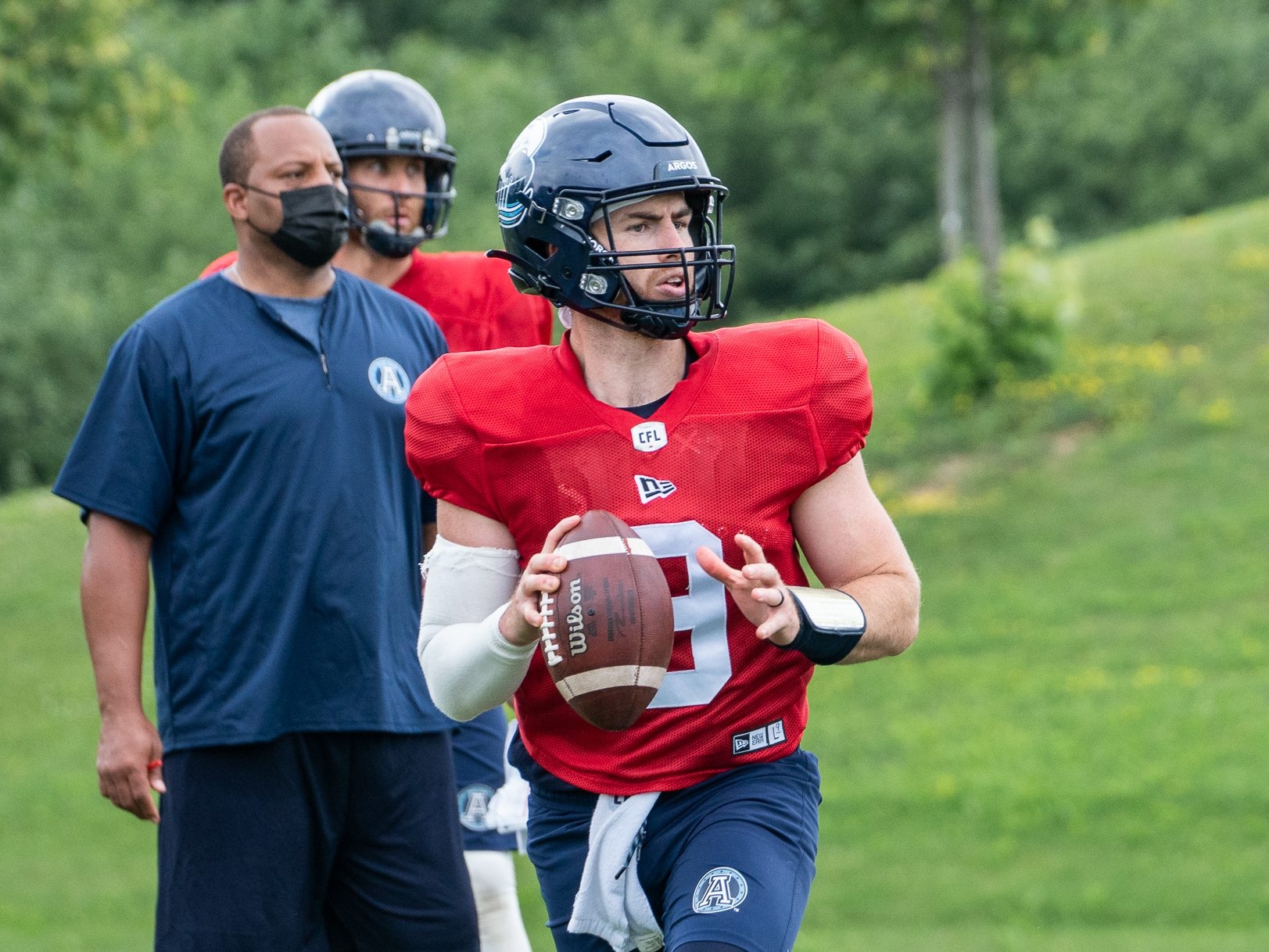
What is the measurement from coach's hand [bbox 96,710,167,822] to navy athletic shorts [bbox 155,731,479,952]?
62mm

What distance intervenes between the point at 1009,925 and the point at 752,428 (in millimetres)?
4512

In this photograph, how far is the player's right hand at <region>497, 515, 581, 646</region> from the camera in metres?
3.04

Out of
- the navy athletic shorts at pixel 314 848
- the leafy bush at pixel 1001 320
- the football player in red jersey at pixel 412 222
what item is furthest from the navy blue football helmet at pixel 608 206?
the leafy bush at pixel 1001 320

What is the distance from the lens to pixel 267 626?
4031 mm

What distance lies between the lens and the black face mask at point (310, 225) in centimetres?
425

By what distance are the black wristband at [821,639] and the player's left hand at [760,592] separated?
0.6 inches

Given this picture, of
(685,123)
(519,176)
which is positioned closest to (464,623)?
(519,176)

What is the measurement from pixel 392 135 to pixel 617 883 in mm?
2799

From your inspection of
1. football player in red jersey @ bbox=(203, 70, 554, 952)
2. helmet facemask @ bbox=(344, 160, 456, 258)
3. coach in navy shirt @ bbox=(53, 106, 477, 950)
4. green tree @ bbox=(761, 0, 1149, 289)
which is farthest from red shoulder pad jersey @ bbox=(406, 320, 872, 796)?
green tree @ bbox=(761, 0, 1149, 289)

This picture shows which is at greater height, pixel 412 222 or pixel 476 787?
pixel 412 222

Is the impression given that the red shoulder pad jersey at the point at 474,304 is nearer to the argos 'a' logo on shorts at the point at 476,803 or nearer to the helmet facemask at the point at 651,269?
the argos 'a' logo on shorts at the point at 476,803

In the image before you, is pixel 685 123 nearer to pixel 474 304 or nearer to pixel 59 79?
pixel 59 79

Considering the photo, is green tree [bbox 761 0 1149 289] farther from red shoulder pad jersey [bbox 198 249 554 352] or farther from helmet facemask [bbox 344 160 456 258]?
red shoulder pad jersey [bbox 198 249 554 352]

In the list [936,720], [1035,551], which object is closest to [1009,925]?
[936,720]
